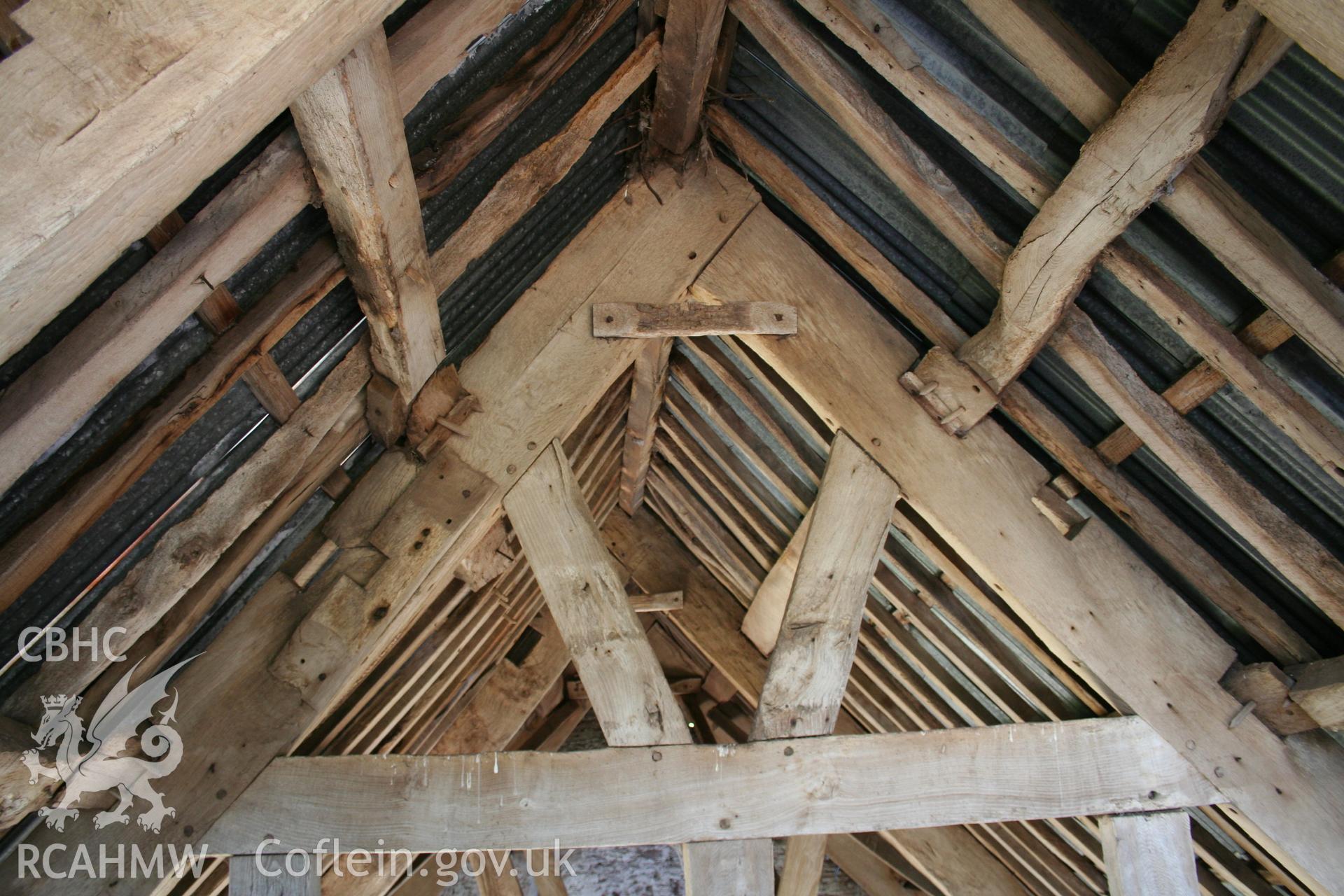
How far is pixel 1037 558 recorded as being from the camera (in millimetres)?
2619

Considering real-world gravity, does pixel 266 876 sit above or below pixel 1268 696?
below

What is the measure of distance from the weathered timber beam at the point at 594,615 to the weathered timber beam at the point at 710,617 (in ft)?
5.64

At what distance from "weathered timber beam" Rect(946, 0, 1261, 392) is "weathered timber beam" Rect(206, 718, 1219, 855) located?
1083 mm

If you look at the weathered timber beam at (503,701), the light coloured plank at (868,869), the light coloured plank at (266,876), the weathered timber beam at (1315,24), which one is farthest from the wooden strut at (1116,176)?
the light coloured plank at (868,869)

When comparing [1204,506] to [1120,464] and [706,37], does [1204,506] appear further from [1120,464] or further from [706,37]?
[706,37]

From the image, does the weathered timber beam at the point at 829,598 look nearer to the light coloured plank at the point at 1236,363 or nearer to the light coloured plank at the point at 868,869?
the light coloured plank at the point at 1236,363

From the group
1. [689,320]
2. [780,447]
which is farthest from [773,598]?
[689,320]

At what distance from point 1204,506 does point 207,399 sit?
239cm

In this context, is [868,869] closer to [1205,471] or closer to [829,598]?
[829,598]

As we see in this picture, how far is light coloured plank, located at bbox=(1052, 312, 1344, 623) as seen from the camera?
221 centimetres

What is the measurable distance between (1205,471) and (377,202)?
1931 millimetres

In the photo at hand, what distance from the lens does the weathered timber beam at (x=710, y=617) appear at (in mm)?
4012

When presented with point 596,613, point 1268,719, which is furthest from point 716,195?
point 1268,719

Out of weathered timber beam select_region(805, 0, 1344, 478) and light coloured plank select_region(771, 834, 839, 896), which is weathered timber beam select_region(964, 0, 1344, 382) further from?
light coloured plank select_region(771, 834, 839, 896)
